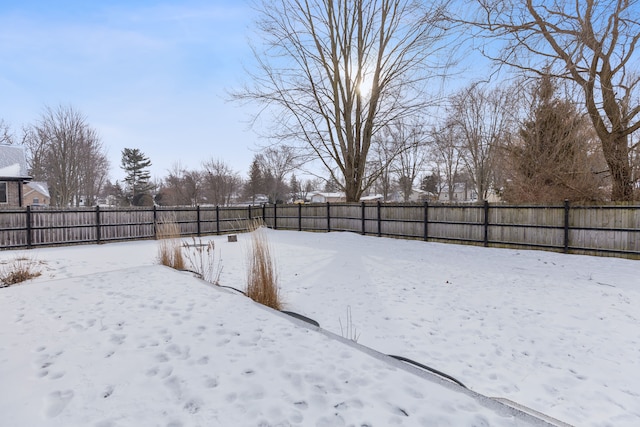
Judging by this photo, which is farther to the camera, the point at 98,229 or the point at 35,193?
the point at 35,193

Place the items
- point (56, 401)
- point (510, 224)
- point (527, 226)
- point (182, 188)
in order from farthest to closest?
point (182, 188)
point (510, 224)
point (527, 226)
point (56, 401)

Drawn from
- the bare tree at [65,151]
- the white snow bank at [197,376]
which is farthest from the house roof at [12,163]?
the white snow bank at [197,376]

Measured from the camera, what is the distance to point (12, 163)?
48.8ft

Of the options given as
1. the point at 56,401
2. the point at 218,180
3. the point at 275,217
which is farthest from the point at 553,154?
the point at 218,180

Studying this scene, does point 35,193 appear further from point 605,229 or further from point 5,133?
point 605,229

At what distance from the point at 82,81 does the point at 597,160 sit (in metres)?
14.4

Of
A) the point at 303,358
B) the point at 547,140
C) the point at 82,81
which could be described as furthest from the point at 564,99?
the point at 82,81

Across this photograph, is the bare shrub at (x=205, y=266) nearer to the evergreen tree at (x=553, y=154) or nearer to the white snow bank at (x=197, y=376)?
the white snow bank at (x=197, y=376)

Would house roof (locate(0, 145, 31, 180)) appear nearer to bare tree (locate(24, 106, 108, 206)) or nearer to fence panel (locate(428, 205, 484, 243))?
bare tree (locate(24, 106, 108, 206))

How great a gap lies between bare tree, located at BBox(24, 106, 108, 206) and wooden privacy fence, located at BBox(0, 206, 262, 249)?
13.4 metres

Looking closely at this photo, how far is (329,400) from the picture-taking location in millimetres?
1885

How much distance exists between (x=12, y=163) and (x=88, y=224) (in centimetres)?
927

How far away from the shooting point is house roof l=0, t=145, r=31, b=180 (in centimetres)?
1409

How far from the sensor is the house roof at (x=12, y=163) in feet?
46.2
